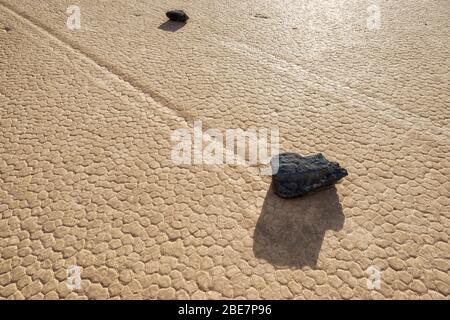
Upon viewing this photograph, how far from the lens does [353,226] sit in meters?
2.43

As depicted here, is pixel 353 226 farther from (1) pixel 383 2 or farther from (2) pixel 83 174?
(1) pixel 383 2

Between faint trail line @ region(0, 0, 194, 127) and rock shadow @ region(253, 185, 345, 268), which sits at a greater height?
faint trail line @ region(0, 0, 194, 127)

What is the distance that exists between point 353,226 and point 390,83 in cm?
247

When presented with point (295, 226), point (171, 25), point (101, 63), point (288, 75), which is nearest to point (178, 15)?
point (171, 25)

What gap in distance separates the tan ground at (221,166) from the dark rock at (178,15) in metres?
0.30

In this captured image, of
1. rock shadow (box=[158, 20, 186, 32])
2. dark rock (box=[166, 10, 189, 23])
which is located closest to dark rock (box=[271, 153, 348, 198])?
rock shadow (box=[158, 20, 186, 32])

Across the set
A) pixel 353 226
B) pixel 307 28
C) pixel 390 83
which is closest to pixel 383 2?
pixel 307 28

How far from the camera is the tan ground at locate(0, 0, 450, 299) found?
2180 mm

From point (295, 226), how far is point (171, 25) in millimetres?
4650

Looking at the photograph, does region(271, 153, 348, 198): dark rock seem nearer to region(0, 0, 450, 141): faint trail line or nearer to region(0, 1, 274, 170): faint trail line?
region(0, 1, 274, 170): faint trail line

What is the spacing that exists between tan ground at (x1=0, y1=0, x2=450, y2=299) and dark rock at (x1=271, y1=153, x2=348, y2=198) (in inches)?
4.0

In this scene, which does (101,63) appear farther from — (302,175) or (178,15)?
(302,175)

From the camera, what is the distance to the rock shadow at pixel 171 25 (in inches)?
223

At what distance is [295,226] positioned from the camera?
241 cm
